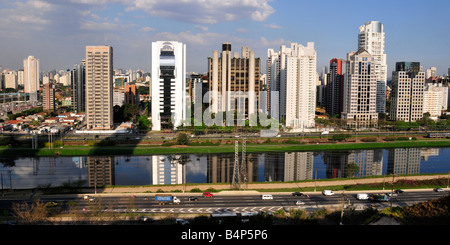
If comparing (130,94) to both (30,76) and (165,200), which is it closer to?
(30,76)

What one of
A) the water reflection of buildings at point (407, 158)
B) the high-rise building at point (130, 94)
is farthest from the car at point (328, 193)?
the high-rise building at point (130, 94)

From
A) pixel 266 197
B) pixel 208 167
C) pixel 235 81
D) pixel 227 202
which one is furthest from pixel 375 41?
pixel 227 202

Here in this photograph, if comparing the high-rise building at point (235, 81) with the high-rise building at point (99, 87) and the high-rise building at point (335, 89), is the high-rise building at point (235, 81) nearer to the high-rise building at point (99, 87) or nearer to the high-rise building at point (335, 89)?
the high-rise building at point (99, 87)

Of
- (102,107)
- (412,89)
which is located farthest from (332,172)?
(412,89)

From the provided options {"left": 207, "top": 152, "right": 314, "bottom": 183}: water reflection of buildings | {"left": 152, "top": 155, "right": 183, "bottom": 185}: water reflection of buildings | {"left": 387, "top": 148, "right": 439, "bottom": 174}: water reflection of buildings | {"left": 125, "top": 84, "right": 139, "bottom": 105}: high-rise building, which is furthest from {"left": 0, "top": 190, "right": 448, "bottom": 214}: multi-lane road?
{"left": 125, "top": 84, "right": 139, "bottom": 105}: high-rise building

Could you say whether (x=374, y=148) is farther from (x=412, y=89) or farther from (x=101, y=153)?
(x=101, y=153)

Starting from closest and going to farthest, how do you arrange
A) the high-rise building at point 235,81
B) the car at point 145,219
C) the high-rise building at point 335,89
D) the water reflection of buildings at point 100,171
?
the car at point 145,219 → the water reflection of buildings at point 100,171 → the high-rise building at point 235,81 → the high-rise building at point 335,89

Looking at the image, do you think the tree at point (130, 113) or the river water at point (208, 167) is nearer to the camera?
the river water at point (208, 167)
